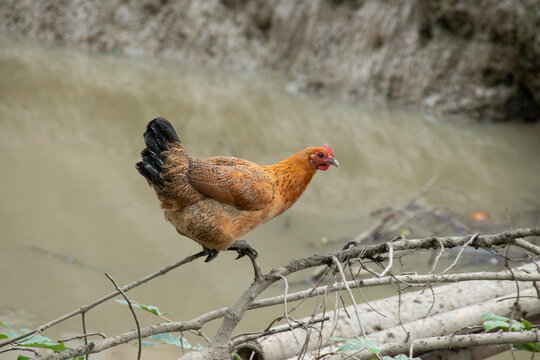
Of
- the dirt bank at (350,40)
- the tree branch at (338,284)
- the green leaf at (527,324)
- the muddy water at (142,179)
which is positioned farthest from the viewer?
the dirt bank at (350,40)

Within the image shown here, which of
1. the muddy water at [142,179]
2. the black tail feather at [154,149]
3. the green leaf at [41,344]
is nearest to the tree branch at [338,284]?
the green leaf at [41,344]

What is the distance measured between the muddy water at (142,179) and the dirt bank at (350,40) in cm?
65

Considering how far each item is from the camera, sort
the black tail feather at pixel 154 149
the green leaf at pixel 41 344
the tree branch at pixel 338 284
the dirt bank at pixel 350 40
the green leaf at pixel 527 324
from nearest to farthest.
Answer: the green leaf at pixel 41 344 → the tree branch at pixel 338 284 → the green leaf at pixel 527 324 → the black tail feather at pixel 154 149 → the dirt bank at pixel 350 40

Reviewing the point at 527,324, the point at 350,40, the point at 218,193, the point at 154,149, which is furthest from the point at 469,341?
the point at 350,40

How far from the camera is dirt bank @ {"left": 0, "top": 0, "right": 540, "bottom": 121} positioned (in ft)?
28.6

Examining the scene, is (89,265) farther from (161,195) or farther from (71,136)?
(71,136)

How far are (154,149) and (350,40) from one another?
863 cm

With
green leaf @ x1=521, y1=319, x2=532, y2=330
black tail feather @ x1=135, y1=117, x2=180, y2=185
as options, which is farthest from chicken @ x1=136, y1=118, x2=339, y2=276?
green leaf @ x1=521, y1=319, x2=532, y2=330

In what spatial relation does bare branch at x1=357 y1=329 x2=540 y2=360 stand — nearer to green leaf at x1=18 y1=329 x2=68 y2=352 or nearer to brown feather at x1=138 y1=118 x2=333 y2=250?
brown feather at x1=138 y1=118 x2=333 y2=250

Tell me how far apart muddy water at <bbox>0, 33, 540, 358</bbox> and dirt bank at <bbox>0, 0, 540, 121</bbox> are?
25.4 inches

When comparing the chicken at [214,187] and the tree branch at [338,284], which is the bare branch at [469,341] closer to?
the tree branch at [338,284]

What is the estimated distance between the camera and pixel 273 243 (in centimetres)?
460

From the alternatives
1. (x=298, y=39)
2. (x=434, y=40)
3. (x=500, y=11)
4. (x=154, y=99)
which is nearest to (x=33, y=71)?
(x=154, y=99)

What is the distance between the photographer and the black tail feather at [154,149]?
2.25 m
